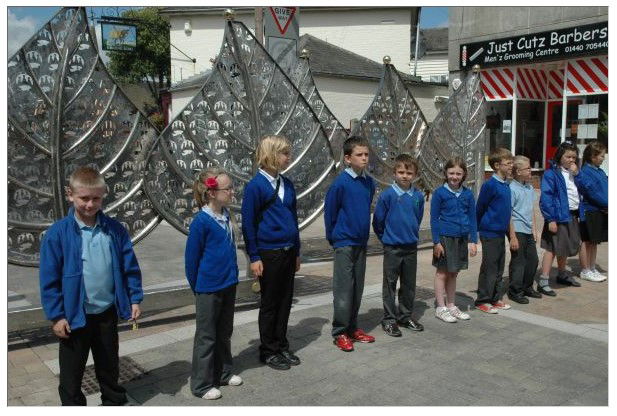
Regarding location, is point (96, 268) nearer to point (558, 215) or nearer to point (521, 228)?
point (521, 228)

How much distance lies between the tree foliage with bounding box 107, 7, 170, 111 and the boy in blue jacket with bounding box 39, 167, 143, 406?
116ft

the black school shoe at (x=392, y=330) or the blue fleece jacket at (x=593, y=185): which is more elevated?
the blue fleece jacket at (x=593, y=185)

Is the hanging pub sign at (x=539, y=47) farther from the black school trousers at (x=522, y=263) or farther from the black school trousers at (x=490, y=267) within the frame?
the black school trousers at (x=490, y=267)

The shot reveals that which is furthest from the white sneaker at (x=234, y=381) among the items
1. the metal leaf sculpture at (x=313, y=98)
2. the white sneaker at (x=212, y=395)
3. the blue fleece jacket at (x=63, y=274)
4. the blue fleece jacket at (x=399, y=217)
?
the metal leaf sculpture at (x=313, y=98)

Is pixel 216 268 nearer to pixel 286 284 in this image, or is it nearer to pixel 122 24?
pixel 286 284

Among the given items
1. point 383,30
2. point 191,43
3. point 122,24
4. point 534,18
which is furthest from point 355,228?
point 191,43

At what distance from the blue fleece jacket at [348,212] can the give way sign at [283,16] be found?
431cm

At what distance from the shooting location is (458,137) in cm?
934

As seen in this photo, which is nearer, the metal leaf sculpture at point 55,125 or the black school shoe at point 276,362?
the black school shoe at point 276,362

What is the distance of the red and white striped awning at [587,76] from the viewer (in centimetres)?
1415

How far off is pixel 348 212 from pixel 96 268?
6.69 ft

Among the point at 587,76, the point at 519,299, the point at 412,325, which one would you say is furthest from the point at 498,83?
the point at 412,325

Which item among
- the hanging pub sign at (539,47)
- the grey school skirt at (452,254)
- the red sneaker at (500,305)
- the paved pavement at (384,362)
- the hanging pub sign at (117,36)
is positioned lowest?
the paved pavement at (384,362)

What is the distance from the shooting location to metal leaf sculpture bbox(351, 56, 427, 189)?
26.1 ft
